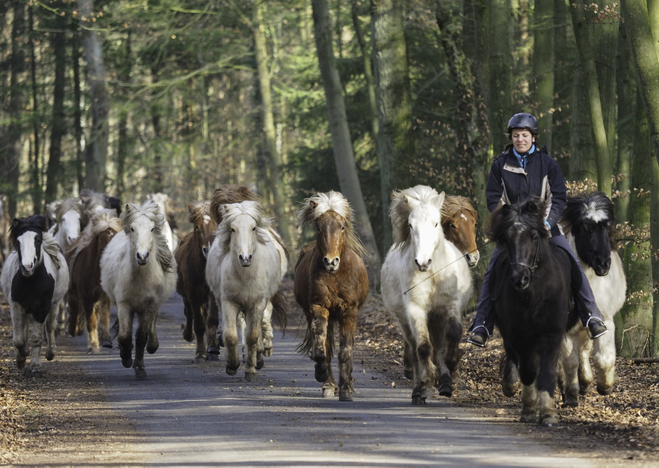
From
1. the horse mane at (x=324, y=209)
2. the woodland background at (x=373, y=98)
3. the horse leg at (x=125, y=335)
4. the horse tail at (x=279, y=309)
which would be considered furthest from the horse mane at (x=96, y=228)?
the horse mane at (x=324, y=209)

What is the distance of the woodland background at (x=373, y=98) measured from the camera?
12859 mm

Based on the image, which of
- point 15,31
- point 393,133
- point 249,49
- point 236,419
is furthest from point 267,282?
point 15,31

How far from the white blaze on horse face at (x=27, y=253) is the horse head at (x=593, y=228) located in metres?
7.36

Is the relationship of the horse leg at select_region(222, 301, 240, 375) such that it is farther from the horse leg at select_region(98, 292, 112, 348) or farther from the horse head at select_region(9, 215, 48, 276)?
the horse leg at select_region(98, 292, 112, 348)

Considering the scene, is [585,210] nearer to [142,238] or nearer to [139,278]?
[142,238]

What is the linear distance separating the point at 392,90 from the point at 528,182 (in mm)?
9867

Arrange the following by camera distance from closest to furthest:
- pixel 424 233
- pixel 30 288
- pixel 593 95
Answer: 1. pixel 424 233
2. pixel 30 288
3. pixel 593 95

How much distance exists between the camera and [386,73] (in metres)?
18.6

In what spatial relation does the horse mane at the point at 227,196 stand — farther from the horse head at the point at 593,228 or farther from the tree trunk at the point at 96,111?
the tree trunk at the point at 96,111

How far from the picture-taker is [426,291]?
988 cm

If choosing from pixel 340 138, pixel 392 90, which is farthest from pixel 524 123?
pixel 340 138

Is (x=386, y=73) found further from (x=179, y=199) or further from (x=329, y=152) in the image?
(x=179, y=199)

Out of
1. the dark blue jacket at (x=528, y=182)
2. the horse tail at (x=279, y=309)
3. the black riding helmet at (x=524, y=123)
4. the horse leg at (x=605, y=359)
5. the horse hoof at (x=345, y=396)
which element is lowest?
the horse hoof at (x=345, y=396)

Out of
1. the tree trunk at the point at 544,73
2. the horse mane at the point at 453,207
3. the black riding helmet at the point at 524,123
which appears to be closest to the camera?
the black riding helmet at the point at 524,123
